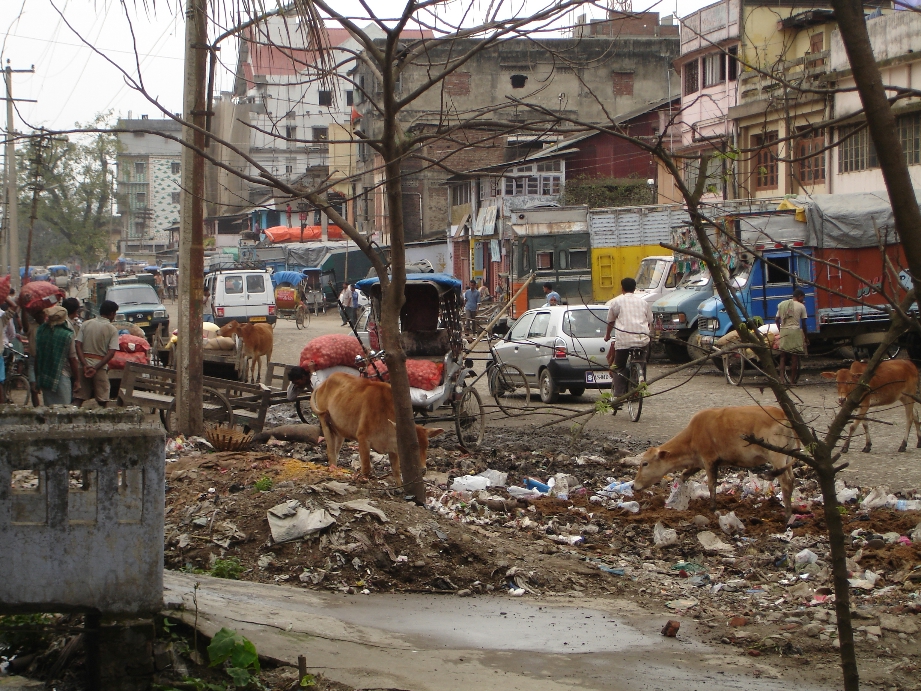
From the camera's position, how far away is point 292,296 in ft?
152

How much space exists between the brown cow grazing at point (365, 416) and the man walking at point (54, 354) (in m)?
4.09

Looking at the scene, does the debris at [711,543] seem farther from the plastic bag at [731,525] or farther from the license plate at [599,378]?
the license plate at [599,378]

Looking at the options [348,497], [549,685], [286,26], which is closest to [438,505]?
[348,497]

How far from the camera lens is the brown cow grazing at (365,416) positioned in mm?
9609

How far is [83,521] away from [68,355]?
8.58m

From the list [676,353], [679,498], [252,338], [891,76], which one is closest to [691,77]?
[891,76]

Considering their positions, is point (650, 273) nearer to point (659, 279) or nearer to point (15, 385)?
point (659, 279)

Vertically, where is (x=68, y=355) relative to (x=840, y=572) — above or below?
above

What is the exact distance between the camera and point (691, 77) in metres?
38.8

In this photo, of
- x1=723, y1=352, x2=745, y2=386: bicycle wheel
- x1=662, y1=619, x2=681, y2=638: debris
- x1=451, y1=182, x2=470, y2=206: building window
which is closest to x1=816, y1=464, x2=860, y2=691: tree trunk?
x1=662, y1=619, x2=681, y2=638: debris

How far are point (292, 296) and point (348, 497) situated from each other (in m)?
39.3

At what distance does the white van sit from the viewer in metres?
35.4

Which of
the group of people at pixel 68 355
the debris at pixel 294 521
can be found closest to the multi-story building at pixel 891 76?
the group of people at pixel 68 355

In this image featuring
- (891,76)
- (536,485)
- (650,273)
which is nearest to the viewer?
(536,485)
